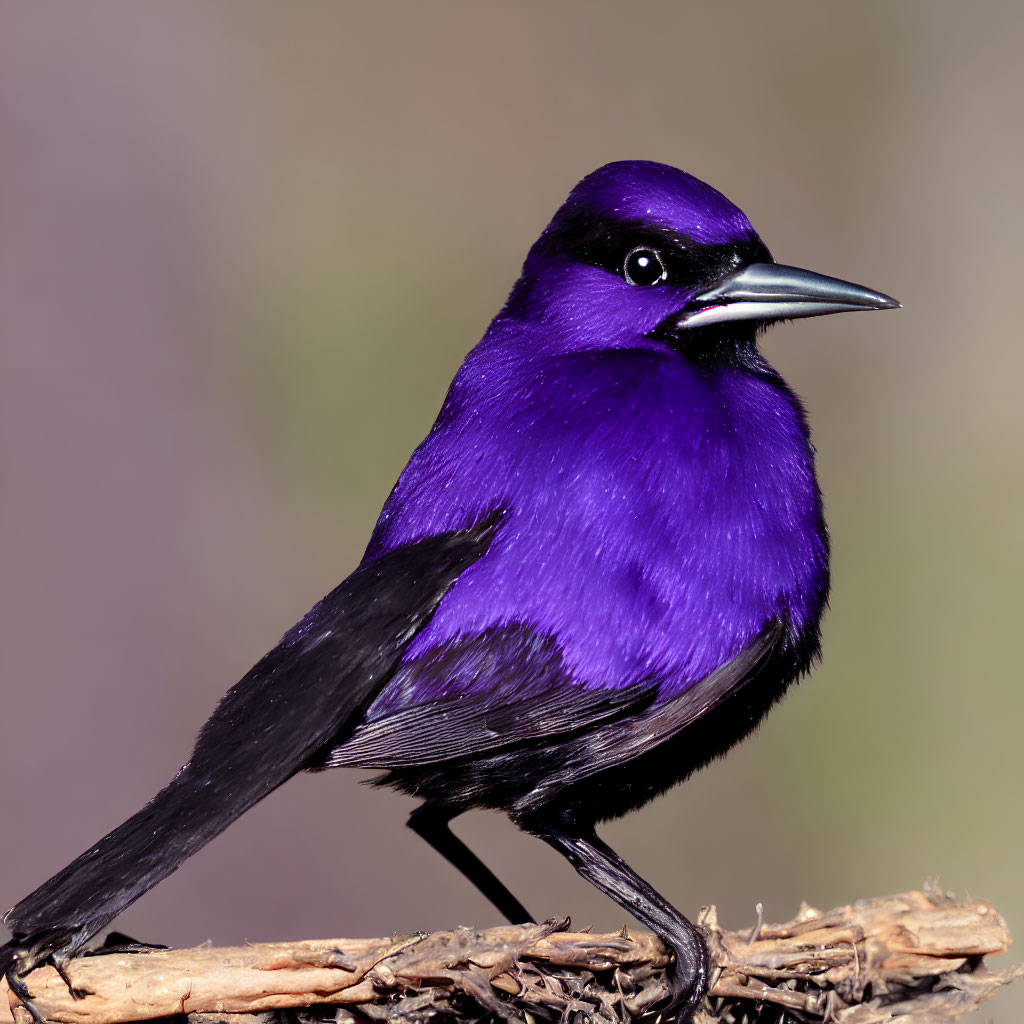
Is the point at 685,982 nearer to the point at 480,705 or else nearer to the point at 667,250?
the point at 480,705

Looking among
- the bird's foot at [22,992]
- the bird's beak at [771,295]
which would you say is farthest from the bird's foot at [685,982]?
the bird's beak at [771,295]

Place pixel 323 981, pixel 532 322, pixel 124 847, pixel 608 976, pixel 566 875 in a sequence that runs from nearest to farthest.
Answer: pixel 124 847 < pixel 323 981 < pixel 608 976 < pixel 532 322 < pixel 566 875

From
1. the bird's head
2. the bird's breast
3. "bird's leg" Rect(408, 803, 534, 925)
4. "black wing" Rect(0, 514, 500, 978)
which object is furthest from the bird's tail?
the bird's head

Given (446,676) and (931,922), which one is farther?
(931,922)

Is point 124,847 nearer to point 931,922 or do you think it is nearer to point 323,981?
point 323,981

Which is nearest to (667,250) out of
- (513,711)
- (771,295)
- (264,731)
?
(771,295)

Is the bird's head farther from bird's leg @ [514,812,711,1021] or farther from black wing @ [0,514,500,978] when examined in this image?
bird's leg @ [514,812,711,1021]

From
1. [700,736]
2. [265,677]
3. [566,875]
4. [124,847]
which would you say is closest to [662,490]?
[700,736]
